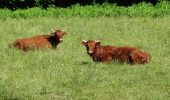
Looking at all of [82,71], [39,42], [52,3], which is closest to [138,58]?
[82,71]

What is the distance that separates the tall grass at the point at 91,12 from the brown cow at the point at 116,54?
10447mm

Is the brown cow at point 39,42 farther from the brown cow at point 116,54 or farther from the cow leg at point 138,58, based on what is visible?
the cow leg at point 138,58

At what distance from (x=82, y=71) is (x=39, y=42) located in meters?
3.95

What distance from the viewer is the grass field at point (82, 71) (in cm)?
1241

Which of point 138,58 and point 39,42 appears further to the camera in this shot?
point 39,42

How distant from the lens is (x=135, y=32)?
21.8 metres

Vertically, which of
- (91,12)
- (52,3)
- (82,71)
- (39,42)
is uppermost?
(52,3)

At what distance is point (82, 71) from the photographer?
14398mm

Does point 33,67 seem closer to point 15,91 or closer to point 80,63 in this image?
point 80,63

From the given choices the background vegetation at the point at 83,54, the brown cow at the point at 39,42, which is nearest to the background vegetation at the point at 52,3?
the background vegetation at the point at 83,54

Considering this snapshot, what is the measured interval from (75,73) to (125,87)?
1733 mm

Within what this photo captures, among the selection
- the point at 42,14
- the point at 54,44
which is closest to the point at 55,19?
the point at 42,14

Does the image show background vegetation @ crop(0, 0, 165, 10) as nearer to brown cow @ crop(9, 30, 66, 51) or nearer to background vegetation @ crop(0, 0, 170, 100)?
background vegetation @ crop(0, 0, 170, 100)

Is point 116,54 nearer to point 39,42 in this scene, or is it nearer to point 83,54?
point 83,54
